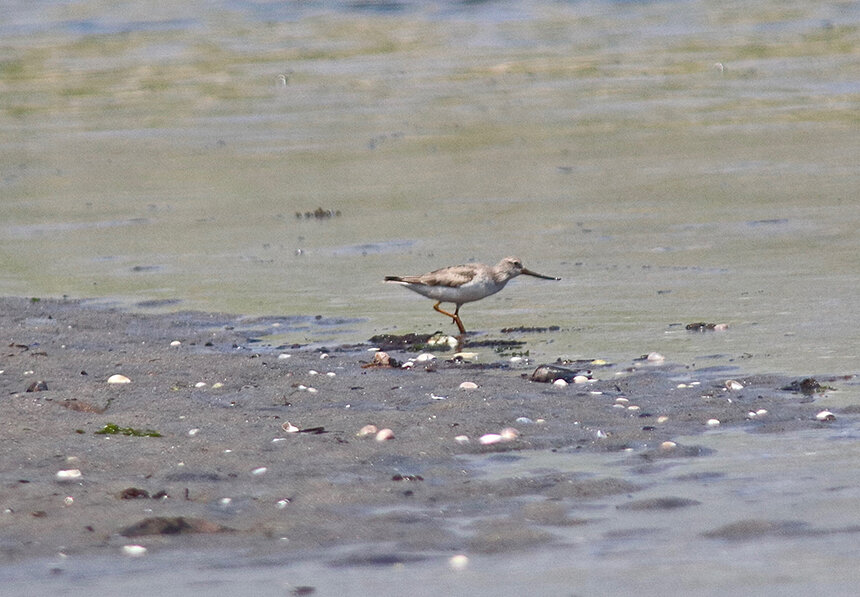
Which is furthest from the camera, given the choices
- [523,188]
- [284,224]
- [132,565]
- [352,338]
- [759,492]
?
[523,188]

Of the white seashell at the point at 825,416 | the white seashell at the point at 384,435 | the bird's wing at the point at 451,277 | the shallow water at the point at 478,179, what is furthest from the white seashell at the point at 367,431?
the bird's wing at the point at 451,277

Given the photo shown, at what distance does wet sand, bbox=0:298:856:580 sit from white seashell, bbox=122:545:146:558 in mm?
38

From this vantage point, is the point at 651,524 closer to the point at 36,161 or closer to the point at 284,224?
the point at 284,224

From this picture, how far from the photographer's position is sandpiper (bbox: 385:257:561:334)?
376 inches

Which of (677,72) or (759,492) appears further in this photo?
(677,72)

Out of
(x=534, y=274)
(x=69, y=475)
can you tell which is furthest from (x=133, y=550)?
(x=534, y=274)

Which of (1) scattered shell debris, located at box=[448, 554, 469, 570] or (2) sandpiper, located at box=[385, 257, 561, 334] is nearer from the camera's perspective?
(1) scattered shell debris, located at box=[448, 554, 469, 570]

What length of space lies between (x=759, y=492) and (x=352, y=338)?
406 centimetres

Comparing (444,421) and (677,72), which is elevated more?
(677,72)

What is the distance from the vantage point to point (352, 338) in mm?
9258

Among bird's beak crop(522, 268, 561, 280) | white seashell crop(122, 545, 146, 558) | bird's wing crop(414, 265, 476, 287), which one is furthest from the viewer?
bird's beak crop(522, 268, 561, 280)

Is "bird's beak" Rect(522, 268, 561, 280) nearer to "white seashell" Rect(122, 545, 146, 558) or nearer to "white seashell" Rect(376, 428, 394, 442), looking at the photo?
"white seashell" Rect(376, 428, 394, 442)

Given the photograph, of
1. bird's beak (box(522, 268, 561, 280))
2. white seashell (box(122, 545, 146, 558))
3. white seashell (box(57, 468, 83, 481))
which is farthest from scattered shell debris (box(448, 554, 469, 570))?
bird's beak (box(522, 268, 561, 280))

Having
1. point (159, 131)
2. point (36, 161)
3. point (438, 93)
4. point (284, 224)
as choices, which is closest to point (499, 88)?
point (438, 93)
